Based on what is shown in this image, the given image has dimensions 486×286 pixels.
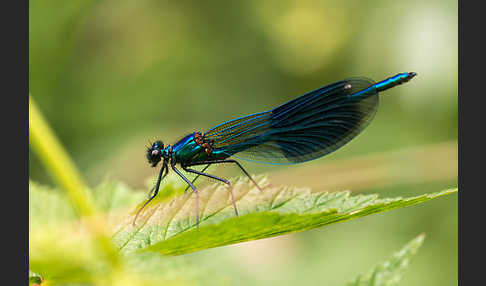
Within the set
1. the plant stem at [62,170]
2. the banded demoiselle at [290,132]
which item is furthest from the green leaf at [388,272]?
the banded demoiselle at [290,132]

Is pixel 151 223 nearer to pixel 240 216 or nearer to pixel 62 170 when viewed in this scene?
pixel 240 216

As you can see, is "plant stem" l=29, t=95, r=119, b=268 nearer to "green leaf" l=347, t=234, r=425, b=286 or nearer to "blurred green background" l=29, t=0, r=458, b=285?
"green leaf" l=347, t=234, r=425, b=286

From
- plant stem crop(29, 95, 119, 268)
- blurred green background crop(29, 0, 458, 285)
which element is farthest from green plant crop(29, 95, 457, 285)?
blurred green background crop(29, 0, 458, 285)

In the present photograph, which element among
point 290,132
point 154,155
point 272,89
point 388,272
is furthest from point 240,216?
point 272,89

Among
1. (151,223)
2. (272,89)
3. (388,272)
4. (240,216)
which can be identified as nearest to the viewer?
(240,216)

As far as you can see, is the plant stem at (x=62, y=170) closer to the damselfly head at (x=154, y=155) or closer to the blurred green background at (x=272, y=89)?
the damselfly head at (x=154, y=155)

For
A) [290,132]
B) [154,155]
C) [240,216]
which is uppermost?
[290,132]
